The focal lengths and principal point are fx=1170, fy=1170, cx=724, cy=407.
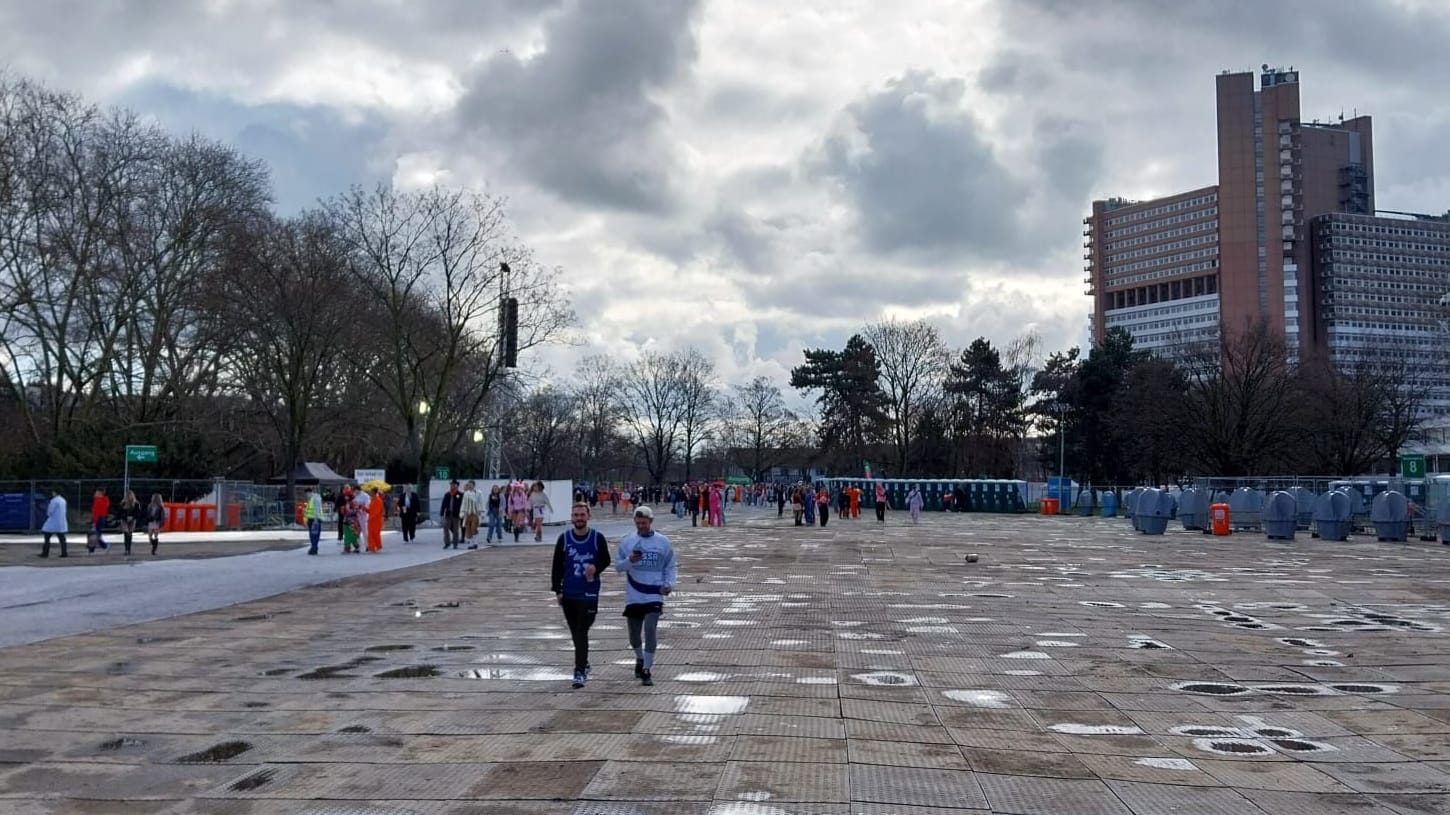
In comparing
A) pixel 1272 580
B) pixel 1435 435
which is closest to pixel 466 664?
pixel 1272 580

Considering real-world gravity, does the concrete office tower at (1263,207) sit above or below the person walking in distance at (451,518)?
above

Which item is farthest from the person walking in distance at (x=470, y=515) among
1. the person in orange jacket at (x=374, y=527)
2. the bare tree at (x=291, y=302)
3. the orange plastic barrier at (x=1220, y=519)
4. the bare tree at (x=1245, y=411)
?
the bare tree at (x=1245, y=411)

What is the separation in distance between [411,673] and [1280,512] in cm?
3320

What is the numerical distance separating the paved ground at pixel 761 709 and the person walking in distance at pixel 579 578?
1.38 feet

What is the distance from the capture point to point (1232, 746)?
8086mm

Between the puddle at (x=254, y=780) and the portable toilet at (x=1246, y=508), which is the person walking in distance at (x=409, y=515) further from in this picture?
the portable toilet at (x=1246, y=508)

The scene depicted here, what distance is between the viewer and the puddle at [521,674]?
35.4 feet

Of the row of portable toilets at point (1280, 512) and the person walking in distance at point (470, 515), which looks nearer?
the person walking in distance at point (470, 515)

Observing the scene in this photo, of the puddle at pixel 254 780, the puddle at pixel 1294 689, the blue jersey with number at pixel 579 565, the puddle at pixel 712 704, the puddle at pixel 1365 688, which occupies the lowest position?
the puddle at pixel 1294 689

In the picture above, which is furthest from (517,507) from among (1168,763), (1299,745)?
(1168,763)

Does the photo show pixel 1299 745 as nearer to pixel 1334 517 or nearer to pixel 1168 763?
pixel 1168 763

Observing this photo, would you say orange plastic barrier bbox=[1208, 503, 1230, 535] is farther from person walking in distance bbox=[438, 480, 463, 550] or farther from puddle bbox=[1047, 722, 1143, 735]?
puddle bbox=[1047, 722, 1143, 735]

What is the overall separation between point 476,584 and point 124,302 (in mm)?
35103

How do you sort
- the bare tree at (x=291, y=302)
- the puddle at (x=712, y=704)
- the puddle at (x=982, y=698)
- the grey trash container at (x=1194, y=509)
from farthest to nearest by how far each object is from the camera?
the bare tree at (x=291, y=302) → the grey trash container at (x=1194, y=509) → the puddle at (x=982, y=698) → the puddle at (x=712, y=704)
